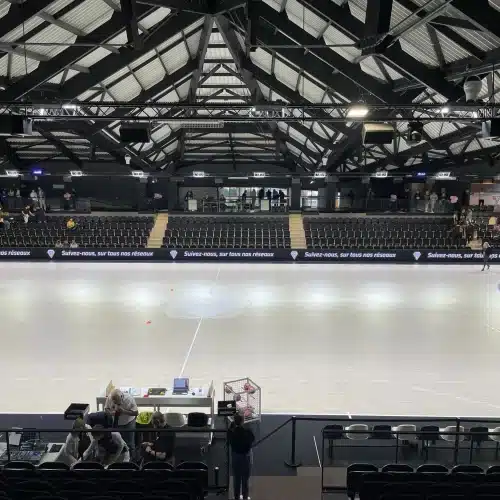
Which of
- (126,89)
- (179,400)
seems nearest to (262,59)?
(126,89)

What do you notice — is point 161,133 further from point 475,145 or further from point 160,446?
point 160,446

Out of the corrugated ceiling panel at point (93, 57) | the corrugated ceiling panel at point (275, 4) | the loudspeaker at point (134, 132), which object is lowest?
the loudspeaker at point (134, 132)

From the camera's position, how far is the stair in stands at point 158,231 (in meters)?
26.4

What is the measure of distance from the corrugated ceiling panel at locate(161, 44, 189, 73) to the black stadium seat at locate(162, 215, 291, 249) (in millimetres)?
9749

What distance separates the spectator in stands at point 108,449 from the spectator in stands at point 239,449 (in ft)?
4.84

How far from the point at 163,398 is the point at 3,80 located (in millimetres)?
12221

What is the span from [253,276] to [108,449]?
14.6 m

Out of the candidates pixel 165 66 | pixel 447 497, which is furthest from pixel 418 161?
pixel 447 497

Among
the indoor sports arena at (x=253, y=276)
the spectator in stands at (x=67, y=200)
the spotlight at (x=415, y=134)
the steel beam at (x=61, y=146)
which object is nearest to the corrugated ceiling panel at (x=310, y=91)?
the indoor sports arena at (x=253, y=276)

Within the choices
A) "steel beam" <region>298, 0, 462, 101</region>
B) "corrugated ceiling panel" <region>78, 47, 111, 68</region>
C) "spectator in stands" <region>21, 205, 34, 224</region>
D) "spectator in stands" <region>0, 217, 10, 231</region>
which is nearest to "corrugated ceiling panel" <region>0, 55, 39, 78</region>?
"corrugated ceiling panel" <region>78, 47, 111, 68</region>

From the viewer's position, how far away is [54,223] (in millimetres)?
27719

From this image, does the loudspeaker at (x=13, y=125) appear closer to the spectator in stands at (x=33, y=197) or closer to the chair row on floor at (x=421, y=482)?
the chair row on floor at (x=421, y=482)

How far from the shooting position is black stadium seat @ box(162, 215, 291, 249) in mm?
26000

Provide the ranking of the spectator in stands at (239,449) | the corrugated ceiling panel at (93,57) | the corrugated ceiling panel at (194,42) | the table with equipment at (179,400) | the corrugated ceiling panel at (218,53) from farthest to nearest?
the corrugated ceiling panel at (218,53) < the corrugated ceiling panel at (194,42) < the corrugated ceiling panel at (93,57) < the table with equipment at (179,400) < the spectator in stands at (239,449)
